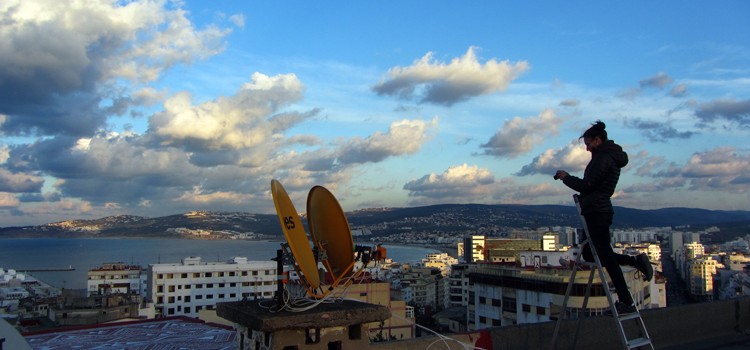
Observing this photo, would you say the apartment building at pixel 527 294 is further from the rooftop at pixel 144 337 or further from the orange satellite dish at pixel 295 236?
the orange satellite dish at pixel 295 236

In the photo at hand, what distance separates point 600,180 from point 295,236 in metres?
2.16

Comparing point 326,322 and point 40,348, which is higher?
point 326,322

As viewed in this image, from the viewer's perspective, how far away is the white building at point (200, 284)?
195 feet

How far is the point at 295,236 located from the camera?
3.54 meters

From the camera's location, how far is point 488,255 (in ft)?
287

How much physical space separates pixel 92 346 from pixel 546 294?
92.1 feet

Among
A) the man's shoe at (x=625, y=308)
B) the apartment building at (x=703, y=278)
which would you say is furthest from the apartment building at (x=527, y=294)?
the apartment building at (x=703, y=278)

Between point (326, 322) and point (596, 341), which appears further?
point (596, 341)

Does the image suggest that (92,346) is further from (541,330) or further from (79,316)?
(79,316)

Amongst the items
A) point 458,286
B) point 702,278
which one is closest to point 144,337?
point 458,286

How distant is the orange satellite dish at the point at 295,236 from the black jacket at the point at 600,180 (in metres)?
1.88

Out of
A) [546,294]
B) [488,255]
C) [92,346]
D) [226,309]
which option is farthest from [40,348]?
[488,255]

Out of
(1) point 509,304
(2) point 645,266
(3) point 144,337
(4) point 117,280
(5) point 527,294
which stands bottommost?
(4) point 117,280

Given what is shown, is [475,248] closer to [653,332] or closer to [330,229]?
[653,332]
